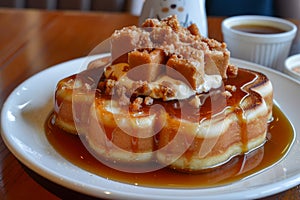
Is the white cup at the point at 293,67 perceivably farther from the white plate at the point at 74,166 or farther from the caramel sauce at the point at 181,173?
the caramel sauce at the point at 181,173

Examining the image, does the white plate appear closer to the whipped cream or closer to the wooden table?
the wooden table

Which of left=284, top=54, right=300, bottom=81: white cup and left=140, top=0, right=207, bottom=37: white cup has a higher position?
left=140, top=0, right=207, bottom=37: white cup

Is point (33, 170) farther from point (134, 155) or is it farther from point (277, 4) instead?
point (277, 4)

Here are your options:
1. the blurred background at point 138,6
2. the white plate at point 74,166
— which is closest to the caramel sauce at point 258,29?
the white plate at point 74,166

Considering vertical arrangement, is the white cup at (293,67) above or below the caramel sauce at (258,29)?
below

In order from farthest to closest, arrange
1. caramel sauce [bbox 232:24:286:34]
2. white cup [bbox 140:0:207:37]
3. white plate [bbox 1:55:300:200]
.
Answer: caramel sauce [bbox 232:24:286:34] → white cup [bbox 140:0:207:37] → white plate [bbox 1:55:300:200]

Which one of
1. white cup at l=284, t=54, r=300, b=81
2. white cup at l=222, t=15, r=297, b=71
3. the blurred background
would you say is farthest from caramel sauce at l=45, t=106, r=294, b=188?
the blurred background

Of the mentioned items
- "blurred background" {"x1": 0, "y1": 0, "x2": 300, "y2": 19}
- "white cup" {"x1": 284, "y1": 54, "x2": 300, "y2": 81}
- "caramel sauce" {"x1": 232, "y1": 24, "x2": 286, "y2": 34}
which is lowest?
"blurred background" {"x1": 0, "y1": 0, "x2": 300, "y2": 19}
